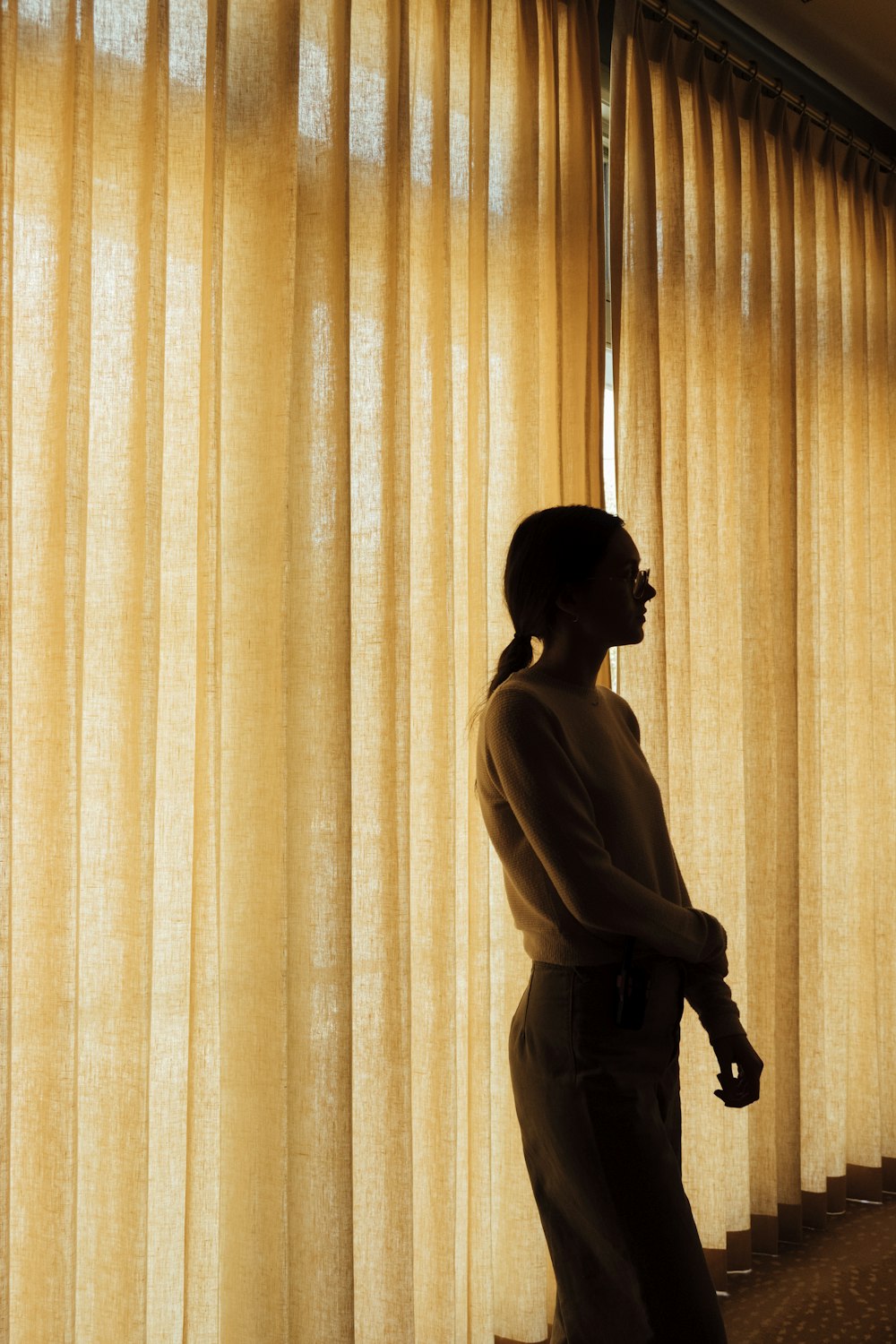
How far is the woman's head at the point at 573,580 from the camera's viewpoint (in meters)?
1.62

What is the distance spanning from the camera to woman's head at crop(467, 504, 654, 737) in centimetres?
162

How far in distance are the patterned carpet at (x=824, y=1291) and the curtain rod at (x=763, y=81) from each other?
117 inches

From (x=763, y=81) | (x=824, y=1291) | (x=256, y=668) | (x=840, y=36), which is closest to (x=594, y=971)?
(x=256, y=668)

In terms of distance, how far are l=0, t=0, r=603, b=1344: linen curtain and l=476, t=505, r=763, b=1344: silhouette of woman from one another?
437 millimetres

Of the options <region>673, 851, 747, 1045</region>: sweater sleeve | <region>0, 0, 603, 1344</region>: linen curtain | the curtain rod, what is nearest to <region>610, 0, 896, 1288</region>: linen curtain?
the curtain rod

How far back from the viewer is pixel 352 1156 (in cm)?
188

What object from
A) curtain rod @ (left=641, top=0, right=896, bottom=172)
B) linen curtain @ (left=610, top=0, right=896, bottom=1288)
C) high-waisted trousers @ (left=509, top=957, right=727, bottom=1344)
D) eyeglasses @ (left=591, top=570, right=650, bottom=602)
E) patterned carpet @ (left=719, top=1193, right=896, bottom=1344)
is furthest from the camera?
curtain rod @ (left=641, top=0, right=896, bottom=172)

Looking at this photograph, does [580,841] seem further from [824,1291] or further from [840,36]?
[840,36]

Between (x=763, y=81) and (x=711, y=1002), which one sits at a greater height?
(x=763, y=81)

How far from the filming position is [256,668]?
6.04 feet

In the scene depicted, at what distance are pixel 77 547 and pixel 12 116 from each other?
1.94 ft

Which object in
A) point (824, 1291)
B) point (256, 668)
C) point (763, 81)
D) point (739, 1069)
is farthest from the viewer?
point (763, 81)

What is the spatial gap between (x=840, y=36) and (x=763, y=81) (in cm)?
36

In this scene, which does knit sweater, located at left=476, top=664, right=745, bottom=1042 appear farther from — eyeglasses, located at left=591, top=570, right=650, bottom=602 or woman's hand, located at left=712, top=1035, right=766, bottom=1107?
eyeglasses, located at left=591, top=570, right=650, bottom=602
